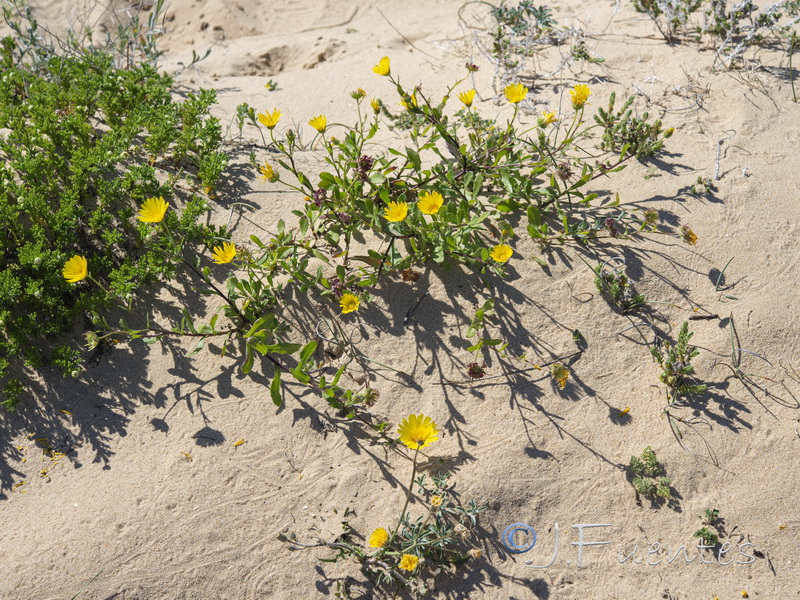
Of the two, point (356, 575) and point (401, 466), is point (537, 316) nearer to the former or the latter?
point (401, 466)

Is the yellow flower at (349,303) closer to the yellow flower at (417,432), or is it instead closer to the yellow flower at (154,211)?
the yellow flower at (417,432)

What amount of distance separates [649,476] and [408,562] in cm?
118

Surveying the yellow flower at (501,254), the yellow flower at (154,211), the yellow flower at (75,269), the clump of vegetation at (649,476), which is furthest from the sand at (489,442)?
the yellow flower at (154,211)

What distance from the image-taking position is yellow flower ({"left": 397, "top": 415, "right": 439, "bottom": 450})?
104 inches

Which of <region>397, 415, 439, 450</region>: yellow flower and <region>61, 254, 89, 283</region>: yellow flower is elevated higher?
<region>61, 254, 89, 283</region>: yellow flower

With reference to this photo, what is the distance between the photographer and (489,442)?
2.86 m

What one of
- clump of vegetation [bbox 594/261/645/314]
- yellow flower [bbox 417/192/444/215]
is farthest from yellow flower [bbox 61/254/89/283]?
clump of vegetation [bbox 594/261/645/314]

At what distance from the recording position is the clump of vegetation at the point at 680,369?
2.92 metres

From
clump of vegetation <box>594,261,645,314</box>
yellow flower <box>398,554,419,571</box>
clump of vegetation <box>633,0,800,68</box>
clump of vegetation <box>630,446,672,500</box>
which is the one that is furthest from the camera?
clump of vegetation <box>633,0,800,68</box>

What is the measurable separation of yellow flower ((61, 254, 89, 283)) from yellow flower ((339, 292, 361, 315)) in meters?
1.21

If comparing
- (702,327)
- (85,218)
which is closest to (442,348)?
(702,327)

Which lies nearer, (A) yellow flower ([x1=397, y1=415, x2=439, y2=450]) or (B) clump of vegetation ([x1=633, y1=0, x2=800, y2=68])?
(A) yellow flower ([x1=397, y1=415, x2=439, y2=450])

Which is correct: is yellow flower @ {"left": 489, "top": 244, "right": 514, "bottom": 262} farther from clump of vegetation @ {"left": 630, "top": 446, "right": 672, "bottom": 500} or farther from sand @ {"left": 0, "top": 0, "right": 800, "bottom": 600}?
clump of vegetation @ {"left": 630, "top": 446, "right": 672, "bottom": 500}

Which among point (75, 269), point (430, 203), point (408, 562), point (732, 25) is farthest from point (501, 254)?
point (732, 25)
